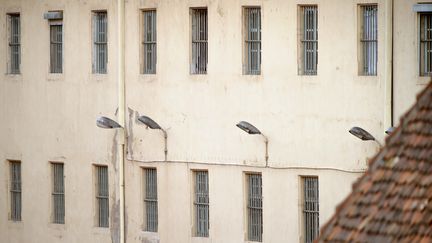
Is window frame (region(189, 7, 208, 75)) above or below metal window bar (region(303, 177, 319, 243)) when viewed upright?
above

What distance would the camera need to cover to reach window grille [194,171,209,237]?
36375 millimetres

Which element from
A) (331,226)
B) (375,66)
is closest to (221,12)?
(375,66)

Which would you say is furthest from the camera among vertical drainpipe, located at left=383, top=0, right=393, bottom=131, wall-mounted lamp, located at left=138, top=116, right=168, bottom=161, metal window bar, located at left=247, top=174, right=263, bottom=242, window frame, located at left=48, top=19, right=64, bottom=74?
window frame, located at left=48, top=19, right=64, bottom=74

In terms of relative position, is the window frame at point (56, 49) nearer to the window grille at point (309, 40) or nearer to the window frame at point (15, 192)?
the window frame at point (15, 192)

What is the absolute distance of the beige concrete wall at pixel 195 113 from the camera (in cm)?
3322

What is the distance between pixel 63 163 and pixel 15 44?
2.82m

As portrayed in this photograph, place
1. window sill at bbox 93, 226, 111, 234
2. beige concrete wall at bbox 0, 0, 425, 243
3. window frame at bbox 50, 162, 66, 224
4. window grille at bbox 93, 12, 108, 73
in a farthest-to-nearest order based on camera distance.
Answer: window frame at bbox 50, 162, 66, 224, window sill at bbox 93, 226, 111, 234, window grille at bbox 93, 12, 108, 73, beige concrete wall at bbox 0, 0, 425, 243

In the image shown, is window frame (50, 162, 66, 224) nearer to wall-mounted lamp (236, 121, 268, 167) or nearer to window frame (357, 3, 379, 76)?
wall-mounted lamp (236, 121, 268, 167)

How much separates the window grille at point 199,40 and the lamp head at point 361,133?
4.90m

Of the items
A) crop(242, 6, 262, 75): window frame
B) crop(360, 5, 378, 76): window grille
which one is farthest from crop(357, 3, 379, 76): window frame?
crop(242, 6, 262, 75): window frame

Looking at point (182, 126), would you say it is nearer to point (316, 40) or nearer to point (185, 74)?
point (185, 74)

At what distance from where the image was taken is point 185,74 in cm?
3650

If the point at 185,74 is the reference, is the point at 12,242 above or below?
below

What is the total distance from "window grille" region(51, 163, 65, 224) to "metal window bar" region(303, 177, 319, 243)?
289 inches
